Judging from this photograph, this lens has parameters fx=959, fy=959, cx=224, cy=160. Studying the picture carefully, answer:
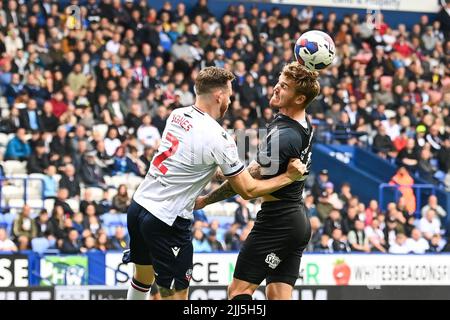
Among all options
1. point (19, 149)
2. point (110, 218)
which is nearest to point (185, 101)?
point (19, 149)

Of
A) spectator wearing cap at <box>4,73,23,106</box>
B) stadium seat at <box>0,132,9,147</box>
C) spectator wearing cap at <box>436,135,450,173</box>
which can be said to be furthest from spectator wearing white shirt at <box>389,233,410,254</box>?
spectator wearing cap at <box>4,73,23,106</box>

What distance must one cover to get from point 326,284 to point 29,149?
21.1ft

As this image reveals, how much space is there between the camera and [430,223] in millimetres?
20016

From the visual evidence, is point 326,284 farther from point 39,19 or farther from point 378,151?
point 39,19

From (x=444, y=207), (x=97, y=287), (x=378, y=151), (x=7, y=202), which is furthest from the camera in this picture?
(x=378, y=151)

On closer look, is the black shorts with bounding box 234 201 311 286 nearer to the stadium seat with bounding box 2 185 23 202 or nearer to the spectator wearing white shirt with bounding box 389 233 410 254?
the stadium seat with bounding box 2 185 23 202

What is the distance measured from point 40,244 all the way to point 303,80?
29.7 ft

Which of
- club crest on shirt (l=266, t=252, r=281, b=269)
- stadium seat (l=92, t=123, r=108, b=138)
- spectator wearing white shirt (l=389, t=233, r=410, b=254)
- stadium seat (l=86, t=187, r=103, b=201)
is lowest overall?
spectator wearing white shirt (l=389, t=233, r=410, b=254)

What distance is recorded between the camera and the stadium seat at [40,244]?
16344 mm

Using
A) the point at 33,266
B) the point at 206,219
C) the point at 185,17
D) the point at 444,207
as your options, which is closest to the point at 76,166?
the point at 206,219

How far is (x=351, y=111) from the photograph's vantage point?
23.0 metres

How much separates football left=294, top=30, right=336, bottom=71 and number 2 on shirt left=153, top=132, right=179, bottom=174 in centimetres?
165

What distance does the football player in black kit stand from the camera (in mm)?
8453

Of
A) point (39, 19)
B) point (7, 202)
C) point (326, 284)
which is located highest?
point (39, 19)
